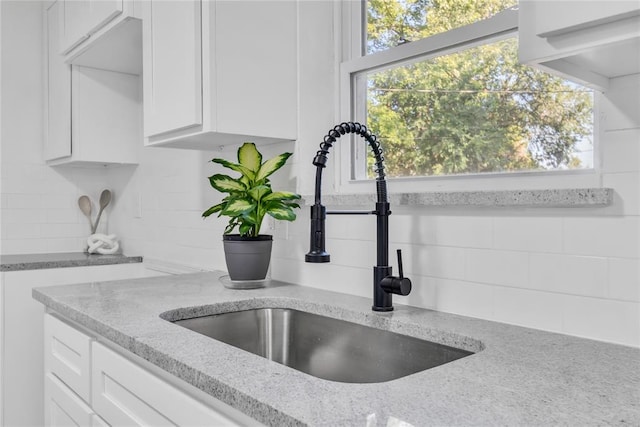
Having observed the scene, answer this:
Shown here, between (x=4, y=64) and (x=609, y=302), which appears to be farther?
(x=4, y=64)

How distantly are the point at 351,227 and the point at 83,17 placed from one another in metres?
1.74

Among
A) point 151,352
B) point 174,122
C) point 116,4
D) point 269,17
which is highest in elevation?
point 116,4

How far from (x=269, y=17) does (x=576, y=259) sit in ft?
4.13

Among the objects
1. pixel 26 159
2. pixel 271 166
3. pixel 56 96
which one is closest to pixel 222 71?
pixel 271 166

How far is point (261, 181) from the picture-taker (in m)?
1.83

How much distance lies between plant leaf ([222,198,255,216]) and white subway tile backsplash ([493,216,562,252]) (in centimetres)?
79

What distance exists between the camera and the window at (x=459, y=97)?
1.36 m

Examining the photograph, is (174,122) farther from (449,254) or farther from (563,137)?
(563,137)

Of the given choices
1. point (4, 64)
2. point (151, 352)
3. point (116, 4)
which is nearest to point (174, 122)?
point (116, 4)

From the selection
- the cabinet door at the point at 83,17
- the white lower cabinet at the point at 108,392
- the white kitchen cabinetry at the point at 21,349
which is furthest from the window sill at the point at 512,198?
the white kitchen cabinetry at the point at 21,349

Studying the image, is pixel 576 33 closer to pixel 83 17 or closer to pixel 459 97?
pixel 459 97

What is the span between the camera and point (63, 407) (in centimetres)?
166

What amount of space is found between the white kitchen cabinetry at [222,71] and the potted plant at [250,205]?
4.1 inches

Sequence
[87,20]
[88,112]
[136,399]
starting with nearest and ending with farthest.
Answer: [136,399] < [87,20] < [88,112]
